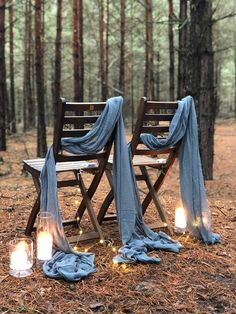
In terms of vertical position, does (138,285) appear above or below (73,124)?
below

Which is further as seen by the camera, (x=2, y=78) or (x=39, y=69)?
(x=2, y=78)

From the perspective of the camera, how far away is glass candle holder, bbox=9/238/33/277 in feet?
11.5

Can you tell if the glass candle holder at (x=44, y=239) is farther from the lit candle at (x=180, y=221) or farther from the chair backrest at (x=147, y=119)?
the lit candle at (x=180, y=221)

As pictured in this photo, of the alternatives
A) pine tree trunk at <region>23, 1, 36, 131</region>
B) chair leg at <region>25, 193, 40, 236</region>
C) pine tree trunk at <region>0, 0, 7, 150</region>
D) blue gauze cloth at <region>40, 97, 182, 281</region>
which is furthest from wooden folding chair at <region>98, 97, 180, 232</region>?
pine tree trunk at <region>23, 1, 36, 131</region>

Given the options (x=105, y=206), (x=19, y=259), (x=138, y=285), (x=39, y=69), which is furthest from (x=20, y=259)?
(x=39, y=69)

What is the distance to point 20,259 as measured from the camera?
3510 millimetres

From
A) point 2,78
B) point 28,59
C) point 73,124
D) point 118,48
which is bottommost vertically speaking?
point 73,124

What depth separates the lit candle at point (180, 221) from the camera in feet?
14.7

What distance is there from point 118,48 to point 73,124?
27071 millimetres

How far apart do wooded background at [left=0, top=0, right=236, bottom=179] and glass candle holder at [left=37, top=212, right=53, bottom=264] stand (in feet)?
16.6

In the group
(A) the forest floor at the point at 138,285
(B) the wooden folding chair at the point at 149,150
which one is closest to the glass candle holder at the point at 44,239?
(A) the forest floor at the point at 138,285

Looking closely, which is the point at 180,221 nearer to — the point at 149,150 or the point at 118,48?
the point at 149,150

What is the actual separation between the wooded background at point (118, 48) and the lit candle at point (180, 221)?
423cm

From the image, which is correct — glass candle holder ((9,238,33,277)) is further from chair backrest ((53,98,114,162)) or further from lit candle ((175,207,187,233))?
lit candle ((175,207,187,233))
